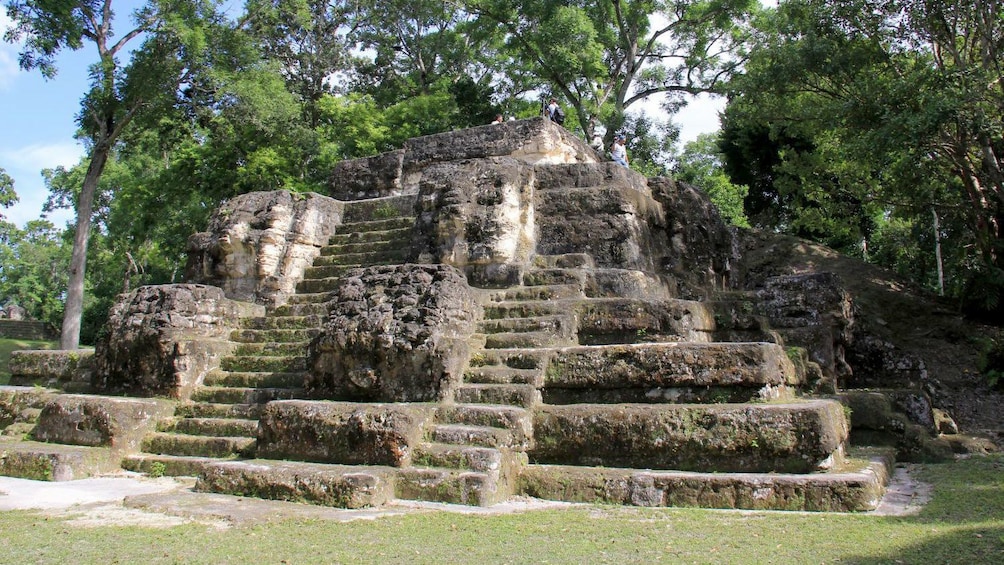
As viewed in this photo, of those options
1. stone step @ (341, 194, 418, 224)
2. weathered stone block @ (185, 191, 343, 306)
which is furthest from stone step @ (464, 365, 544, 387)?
stone step @ (341, 194, 418, 224)

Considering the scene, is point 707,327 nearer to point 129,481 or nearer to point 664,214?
point 664,214

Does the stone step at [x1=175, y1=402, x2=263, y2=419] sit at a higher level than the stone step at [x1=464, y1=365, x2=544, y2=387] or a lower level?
lower

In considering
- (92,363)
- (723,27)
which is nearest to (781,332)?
(92,363)

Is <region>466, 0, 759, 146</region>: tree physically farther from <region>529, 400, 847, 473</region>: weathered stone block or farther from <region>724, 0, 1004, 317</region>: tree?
<region>529, 400, 847, 473</region>: weathered stone block

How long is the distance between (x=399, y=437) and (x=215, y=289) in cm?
415

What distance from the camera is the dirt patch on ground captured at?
10.9m

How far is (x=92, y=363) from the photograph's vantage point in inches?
336

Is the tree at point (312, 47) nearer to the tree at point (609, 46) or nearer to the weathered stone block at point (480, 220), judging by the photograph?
the tree at point (609, 46)

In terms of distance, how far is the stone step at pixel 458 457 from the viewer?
522 cm

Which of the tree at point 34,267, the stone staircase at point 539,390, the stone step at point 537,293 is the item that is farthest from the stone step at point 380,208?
the tree at point 34,267

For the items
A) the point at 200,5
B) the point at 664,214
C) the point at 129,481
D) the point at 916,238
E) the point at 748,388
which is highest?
the point at 200,5

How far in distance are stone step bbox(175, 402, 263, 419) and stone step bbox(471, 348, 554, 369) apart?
2.18m

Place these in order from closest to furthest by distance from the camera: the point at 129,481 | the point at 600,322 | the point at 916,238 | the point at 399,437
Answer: the point at 399,437 → the point at 129,481 → the point at 600,322 → the point at 916,238

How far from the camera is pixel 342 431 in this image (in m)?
5.65
